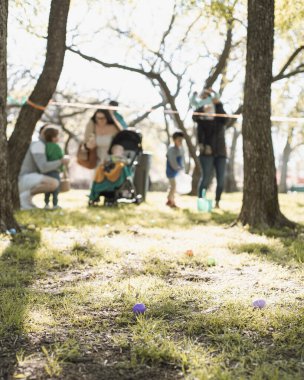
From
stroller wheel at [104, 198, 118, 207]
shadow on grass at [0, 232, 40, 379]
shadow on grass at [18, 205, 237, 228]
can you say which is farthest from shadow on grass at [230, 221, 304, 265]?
stroller wheel at [104, 198, 118, 207]

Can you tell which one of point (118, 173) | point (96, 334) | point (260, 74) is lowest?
point (96, 334)

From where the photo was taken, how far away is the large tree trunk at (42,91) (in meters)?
6.75

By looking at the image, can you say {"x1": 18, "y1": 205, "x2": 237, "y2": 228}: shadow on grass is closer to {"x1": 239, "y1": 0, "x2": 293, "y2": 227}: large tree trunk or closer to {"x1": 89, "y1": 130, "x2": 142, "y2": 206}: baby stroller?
{"x1": 89, "y1": 130, "x2": 142, "y2": 206}: baby stroller

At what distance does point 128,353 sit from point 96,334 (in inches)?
11.6

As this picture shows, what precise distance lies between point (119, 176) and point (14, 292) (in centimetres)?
567

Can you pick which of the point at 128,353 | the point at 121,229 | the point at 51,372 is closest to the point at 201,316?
the point at 128,353

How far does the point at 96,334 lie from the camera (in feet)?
7.74

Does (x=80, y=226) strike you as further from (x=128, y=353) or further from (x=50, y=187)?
(x=128, y=353)

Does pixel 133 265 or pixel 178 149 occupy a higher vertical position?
pixel 178 149

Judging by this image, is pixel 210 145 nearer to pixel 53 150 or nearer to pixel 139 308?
pixel 53 150

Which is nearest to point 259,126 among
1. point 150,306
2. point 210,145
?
point 210,145

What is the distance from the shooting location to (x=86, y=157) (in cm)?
909

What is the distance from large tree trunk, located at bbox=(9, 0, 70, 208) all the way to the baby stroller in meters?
1.78

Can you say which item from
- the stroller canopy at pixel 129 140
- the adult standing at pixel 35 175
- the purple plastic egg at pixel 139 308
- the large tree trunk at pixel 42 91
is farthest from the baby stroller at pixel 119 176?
the purple plastic egg at pixel 139 308
